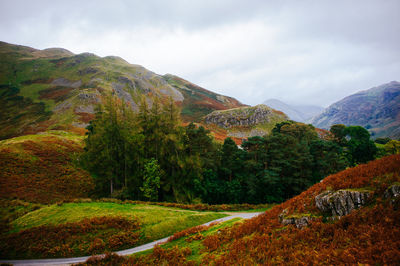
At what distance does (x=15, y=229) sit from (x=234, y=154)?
32.6 m

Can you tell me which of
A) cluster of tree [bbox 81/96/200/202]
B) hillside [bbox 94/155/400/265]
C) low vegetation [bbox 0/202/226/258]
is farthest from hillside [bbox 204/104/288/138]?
hillside [bbox 94/155/400/265]

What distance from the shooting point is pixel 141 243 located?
16.5 metres

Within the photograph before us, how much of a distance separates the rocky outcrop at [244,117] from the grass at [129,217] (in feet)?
295

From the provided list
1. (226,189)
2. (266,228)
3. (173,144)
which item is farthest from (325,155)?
(266,228)

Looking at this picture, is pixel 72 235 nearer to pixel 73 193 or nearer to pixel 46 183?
pixel 73 193

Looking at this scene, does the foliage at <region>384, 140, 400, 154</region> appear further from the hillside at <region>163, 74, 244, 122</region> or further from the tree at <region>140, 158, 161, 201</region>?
the hillside at <region>163, 74, 244, 122</region>

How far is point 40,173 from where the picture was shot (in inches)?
1368

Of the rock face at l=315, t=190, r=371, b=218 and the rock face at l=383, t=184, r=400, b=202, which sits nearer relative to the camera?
the rock face at l=383, t=184, r=400, b=202

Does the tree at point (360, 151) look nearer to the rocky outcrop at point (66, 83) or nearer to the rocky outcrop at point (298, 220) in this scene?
the rocky outcrop at point (298, 220)

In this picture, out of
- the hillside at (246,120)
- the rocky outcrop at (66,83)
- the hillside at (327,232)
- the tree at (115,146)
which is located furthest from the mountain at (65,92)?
the hillside at (327,232)

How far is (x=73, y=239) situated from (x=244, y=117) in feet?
342

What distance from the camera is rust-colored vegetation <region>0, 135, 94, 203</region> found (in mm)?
29062

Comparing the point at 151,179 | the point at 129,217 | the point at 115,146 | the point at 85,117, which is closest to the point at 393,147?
the point at 151,179

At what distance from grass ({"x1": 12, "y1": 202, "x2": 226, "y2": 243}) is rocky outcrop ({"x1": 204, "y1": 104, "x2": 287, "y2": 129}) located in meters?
89.9
